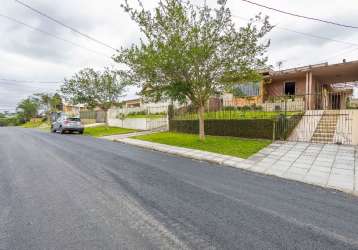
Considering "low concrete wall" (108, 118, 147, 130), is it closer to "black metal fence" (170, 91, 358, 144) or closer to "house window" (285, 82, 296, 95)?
"black metal fence" (170, 91, 358, 144)

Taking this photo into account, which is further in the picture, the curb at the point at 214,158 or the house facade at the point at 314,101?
the house facade at the point at 314,101

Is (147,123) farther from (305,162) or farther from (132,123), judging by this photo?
(305,162)

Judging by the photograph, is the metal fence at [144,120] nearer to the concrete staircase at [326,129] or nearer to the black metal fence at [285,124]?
the black metal fence at [285,124]

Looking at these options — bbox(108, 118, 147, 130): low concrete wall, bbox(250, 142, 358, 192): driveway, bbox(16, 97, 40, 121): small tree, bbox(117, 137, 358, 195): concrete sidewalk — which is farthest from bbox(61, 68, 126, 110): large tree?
bbox(16, 97, 40, 121): small tree

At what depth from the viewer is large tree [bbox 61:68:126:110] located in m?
19.1

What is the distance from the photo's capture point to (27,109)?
56.4m

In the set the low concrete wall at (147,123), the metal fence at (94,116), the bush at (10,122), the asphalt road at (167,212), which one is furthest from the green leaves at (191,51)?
the bush at (10,122)

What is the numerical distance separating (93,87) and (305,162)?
18.7 metres

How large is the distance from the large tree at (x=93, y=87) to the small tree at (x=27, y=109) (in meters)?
43.5

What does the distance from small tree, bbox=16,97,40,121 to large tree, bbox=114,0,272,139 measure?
5707cm

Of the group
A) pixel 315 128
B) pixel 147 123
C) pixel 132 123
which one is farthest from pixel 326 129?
pixel 132 123

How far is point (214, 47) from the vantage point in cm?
888

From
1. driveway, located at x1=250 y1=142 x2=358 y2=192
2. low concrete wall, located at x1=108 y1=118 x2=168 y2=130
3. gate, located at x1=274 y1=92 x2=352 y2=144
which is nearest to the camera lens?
driveway, located at x1=250 y1=142 x2=358 y2=192

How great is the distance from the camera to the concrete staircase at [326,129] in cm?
992
